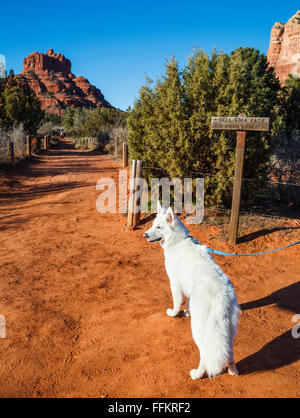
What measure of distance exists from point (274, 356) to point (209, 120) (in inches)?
233

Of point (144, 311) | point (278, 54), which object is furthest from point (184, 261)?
point (278, 54)

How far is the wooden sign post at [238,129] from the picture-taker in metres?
5.74

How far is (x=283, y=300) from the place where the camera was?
4543 mm

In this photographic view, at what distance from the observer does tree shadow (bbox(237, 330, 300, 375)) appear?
2.98 m

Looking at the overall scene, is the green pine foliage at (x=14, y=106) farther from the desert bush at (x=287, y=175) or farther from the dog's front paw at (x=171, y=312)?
the dog's front paw at (x=171, y=312)

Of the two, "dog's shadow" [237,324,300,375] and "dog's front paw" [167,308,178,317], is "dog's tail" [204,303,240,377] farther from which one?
"dog's front paw" [167,308,178,317]

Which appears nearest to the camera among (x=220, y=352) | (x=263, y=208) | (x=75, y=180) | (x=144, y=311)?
(x=220, y=352)

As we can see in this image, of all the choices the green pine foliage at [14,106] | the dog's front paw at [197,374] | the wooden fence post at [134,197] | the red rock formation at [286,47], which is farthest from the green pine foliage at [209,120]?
the red rock formation at [286,47]

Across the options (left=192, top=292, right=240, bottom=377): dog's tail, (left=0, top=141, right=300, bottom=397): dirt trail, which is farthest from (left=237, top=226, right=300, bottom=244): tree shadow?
(left=192, top=292, right=240, bottom=377): dog's tail

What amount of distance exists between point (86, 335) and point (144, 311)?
933 millimetres

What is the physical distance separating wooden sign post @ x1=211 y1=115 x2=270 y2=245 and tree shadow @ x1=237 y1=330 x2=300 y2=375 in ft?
10.6

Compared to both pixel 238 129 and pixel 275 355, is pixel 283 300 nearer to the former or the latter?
pixel 275 355
